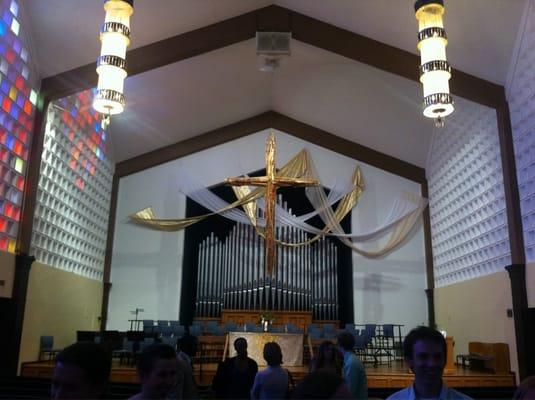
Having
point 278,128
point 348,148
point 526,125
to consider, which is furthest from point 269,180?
point 526,125

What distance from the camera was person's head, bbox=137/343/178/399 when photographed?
2.02 meters

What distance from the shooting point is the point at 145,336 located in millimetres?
9070

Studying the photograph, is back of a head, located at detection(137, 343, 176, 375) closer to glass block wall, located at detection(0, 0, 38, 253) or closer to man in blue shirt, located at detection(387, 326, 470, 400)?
man in blue shirt, located at detection(387, 326, 470, 400)

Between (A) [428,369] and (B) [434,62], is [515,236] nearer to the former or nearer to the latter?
(B) [434,62]

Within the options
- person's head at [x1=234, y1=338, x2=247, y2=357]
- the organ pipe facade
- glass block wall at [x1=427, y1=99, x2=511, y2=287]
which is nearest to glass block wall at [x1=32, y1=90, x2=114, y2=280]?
the organ pipe facade

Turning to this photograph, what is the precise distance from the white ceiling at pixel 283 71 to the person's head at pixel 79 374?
703cm

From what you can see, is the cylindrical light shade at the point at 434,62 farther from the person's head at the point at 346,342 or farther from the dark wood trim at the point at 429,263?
the dark wood trim at the point at 429,263

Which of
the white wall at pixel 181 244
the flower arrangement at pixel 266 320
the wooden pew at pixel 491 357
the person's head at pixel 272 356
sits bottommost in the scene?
the wooden pew at pixel 491 357

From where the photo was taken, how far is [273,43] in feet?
28.5

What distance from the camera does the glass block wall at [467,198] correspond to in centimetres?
862

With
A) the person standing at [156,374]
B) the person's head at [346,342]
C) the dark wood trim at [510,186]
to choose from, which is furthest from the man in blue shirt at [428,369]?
the dark wood trim at [510,186]

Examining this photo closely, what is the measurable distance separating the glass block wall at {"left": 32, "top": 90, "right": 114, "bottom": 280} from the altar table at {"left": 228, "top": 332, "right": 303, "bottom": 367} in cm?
364

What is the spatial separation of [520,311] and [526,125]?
280 centimetres

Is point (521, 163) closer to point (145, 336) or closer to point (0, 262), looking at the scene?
point (145, 336)
